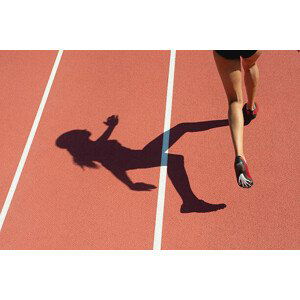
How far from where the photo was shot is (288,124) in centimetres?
585

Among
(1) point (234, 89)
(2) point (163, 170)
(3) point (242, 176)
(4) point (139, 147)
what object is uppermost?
(4) point (139, 147)

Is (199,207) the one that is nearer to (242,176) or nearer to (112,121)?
(242,176)

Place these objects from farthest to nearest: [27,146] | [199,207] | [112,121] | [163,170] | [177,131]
Result: [112,121]
[27,146]
[177,131]
[163,170]
[199,207]

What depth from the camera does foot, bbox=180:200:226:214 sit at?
203 inches

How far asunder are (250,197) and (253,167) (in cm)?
39

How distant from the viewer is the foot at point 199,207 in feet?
17.0

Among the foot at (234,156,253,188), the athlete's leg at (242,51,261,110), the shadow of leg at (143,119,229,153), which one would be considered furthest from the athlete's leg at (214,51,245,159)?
the shadow of leg at (143,119,229,153)

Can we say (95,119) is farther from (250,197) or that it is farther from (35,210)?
(250,197)

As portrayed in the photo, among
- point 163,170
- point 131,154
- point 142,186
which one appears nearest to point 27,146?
A: point 131,154

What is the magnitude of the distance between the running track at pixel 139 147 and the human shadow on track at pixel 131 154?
0.24 ft

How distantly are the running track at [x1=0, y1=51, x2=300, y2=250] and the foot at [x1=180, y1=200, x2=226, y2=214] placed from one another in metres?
0.06

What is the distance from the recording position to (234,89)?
188 inches

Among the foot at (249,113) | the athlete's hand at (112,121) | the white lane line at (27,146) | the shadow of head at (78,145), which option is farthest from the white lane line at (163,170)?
the white lane line at (27,146)

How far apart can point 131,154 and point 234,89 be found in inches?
59.8
